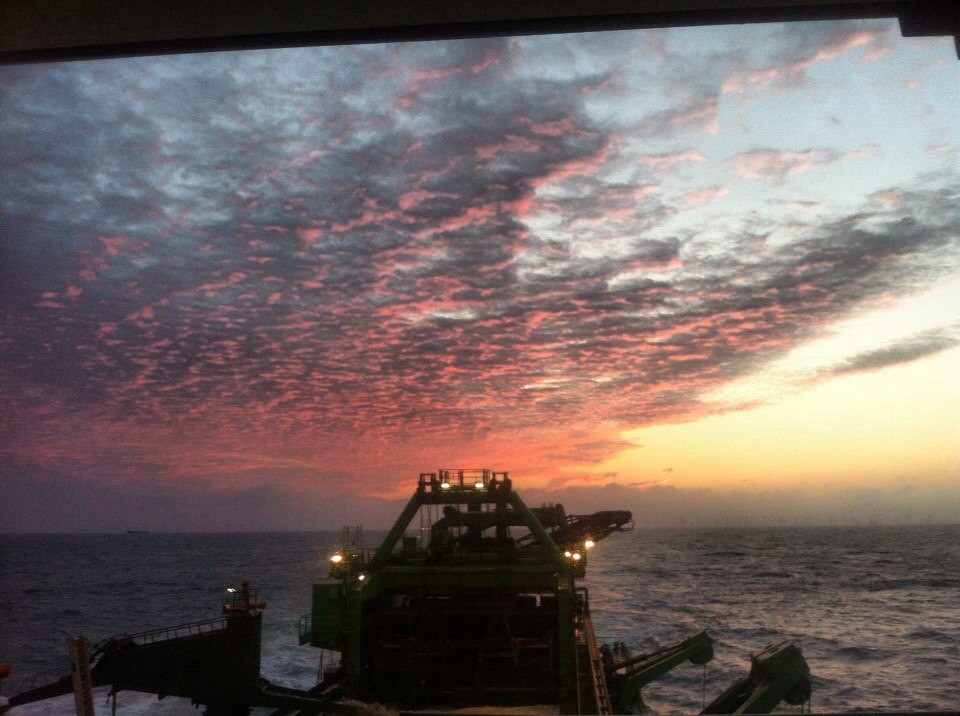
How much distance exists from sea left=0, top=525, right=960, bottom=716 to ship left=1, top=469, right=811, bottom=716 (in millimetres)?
11190

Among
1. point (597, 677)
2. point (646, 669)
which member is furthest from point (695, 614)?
point (597, 677)

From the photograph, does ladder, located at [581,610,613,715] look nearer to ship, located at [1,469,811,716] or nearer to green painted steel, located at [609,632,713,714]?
ship, located at [1,469,811,716]

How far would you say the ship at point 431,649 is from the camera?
13.7 meters

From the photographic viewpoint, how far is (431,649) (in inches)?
650

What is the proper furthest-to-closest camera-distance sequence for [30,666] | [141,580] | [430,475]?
1. [141,580]
2. [30,666]
3. [430,475]

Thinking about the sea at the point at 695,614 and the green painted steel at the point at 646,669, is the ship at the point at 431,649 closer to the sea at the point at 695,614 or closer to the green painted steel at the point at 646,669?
the green painted steel at the point at 646,669

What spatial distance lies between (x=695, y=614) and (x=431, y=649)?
40607 millimetres

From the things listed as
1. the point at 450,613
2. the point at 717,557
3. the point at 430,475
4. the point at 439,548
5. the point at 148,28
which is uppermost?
the point at 148,28

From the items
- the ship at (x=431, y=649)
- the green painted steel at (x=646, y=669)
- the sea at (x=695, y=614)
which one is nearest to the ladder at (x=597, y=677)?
the ship at (x=431, y=649)

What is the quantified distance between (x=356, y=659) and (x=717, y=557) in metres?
112

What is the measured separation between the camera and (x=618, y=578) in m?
81.2

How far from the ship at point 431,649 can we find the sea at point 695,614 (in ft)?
36.7

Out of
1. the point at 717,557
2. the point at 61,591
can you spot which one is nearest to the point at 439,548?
the point at 61,591

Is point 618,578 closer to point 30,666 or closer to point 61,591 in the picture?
point 30,666
